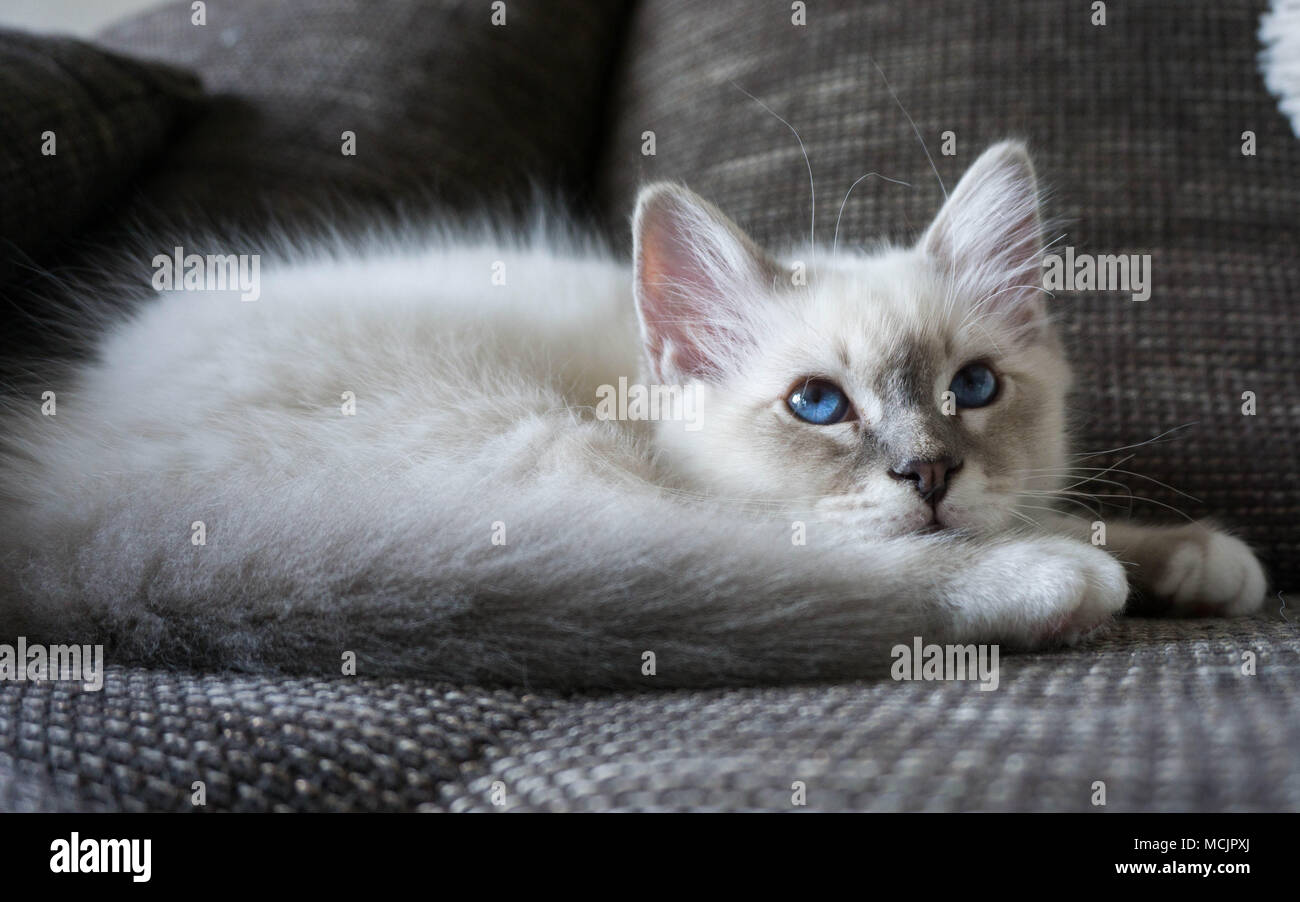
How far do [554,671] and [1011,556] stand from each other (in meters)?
0.58

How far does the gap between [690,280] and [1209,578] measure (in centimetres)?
90

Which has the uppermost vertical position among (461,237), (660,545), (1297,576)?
(461,237)

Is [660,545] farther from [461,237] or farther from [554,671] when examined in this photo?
[461,237]

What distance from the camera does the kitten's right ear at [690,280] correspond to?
4.79 ft

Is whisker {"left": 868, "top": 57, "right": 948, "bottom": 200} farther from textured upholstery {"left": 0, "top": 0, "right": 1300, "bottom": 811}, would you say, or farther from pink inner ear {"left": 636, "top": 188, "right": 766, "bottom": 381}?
pink inner ear {"left": 636, "top": 188, "right": 766, "bottom": 381}

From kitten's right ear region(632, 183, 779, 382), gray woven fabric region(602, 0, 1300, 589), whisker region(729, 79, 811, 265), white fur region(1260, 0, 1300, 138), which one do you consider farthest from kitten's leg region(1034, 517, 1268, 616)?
white fur region(1260, 0, 1300, 138)

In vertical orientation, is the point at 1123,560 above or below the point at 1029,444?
below

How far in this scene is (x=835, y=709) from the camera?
2.91 feet

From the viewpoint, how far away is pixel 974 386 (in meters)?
1.42

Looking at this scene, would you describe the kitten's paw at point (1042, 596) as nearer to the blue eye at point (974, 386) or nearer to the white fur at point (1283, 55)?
the blue eye at point (974, 386)

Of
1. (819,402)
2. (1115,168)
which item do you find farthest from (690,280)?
(1115,168)

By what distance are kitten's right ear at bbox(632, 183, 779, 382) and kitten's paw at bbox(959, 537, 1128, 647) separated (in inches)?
22.5
